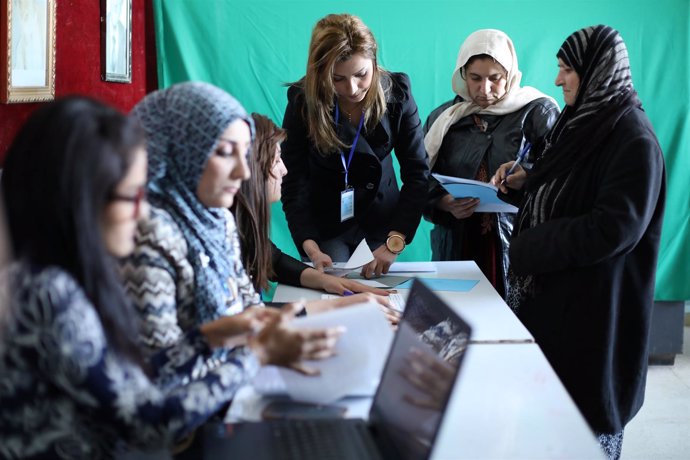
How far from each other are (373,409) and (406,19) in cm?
277

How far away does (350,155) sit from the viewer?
2.67m

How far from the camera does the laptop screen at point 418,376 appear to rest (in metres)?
1.13

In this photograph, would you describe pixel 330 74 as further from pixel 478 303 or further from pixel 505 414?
pixel 505 414

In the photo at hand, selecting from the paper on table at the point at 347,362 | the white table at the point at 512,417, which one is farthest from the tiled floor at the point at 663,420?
the paper on table at the point at 347,362

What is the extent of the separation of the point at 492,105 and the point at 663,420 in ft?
4.63

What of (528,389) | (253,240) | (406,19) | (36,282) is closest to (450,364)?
(528,389)

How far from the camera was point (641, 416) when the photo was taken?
3197mm

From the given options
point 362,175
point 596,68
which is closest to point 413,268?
point 362,175

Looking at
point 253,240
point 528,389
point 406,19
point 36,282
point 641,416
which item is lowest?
point 641,416

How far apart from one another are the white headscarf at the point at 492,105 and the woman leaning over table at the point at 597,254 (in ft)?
2.19

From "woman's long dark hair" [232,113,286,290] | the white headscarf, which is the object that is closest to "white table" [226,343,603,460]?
"woman's long dark hair" [232,113,286,290]

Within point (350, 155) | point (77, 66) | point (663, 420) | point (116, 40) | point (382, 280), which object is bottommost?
point (663, 420)

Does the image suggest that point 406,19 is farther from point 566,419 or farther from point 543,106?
point 566,419

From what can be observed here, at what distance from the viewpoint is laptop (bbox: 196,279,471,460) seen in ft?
3.78
